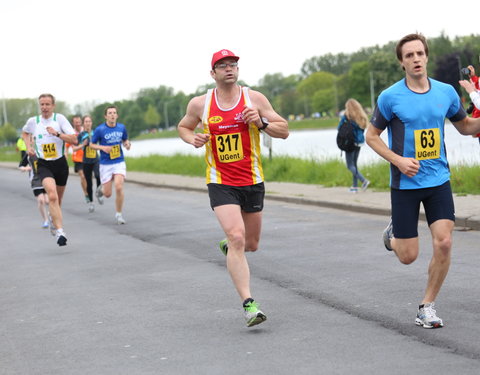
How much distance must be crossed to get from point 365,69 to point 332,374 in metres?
139

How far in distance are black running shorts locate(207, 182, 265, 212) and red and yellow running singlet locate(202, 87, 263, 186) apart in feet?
0.12

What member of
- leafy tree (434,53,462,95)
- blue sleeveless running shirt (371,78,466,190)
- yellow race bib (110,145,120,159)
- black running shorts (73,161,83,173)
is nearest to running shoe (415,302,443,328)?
blue sleeveless running shirt (371,78,466,190)

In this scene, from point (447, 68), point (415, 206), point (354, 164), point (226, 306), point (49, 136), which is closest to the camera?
point (415, 206)

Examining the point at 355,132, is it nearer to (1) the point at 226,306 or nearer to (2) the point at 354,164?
(2) the point at 354,164

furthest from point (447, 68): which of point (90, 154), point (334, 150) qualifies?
point (90, 154)

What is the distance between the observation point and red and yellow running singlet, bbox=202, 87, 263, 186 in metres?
6.95

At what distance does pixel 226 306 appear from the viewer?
7461 millimetres

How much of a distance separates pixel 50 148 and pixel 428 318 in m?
7.53

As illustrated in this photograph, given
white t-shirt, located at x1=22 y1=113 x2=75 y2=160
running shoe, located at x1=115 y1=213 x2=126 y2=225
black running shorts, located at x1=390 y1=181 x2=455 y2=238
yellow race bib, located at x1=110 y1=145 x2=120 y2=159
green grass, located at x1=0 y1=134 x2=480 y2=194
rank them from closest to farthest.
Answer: black running shorts, located at x1=390 y1=181 x2=455 y2=238 < white t-shirt, located at x1=22 y1=113 x2=75 y2=160 < running shoe, located at x1=115 y1=213 x2=126 y2=225 < yellow race bib, located at x1=110 y1=145 x2=120 y2=159 < green grass, located at x1=0 y1=134 x2=480 y2=194

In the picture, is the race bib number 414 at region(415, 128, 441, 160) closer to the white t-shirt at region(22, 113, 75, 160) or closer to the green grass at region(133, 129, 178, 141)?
the white t-shirt at region(22, 113, 75, 160)

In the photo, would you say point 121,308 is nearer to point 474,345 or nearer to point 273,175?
point 474,345

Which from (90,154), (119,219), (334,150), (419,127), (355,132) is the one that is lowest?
(334,150)

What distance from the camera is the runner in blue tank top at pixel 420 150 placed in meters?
6.23

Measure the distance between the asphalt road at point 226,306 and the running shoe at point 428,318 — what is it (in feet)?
0.31
